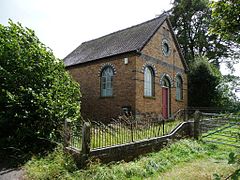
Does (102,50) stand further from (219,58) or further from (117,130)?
(219,58)

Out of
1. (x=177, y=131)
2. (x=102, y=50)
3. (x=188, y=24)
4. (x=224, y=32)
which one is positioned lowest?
(x=177, y=131)

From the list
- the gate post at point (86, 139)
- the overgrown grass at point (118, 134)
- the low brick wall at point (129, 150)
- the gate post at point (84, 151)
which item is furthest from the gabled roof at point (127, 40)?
the gate post at point (84, 151)

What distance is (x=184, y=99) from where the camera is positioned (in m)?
18.2

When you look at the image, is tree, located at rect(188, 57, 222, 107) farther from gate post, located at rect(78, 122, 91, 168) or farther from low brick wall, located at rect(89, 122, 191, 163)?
gate post, located at rect(78, 122, 91, 168)

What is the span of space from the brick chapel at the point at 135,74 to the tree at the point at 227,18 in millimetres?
10339

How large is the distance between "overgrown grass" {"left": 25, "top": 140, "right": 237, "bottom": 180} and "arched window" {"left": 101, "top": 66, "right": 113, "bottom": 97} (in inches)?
291

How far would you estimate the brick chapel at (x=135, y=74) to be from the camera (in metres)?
13.4

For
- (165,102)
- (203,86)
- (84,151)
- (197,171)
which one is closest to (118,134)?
(84,151)

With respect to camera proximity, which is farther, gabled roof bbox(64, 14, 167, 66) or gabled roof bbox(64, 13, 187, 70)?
gabled roof bbox(64, 14, 167, 66)

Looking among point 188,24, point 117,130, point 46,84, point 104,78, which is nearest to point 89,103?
point 104,78

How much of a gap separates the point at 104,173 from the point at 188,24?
3004cm

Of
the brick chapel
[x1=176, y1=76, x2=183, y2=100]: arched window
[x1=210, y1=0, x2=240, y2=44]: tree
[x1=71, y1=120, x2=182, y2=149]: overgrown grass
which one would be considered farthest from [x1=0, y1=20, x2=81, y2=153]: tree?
[x1=176, y1=76, x2=183, y2=100]: arched window

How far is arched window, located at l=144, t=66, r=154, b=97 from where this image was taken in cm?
1416

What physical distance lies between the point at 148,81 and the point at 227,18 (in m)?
11.9
